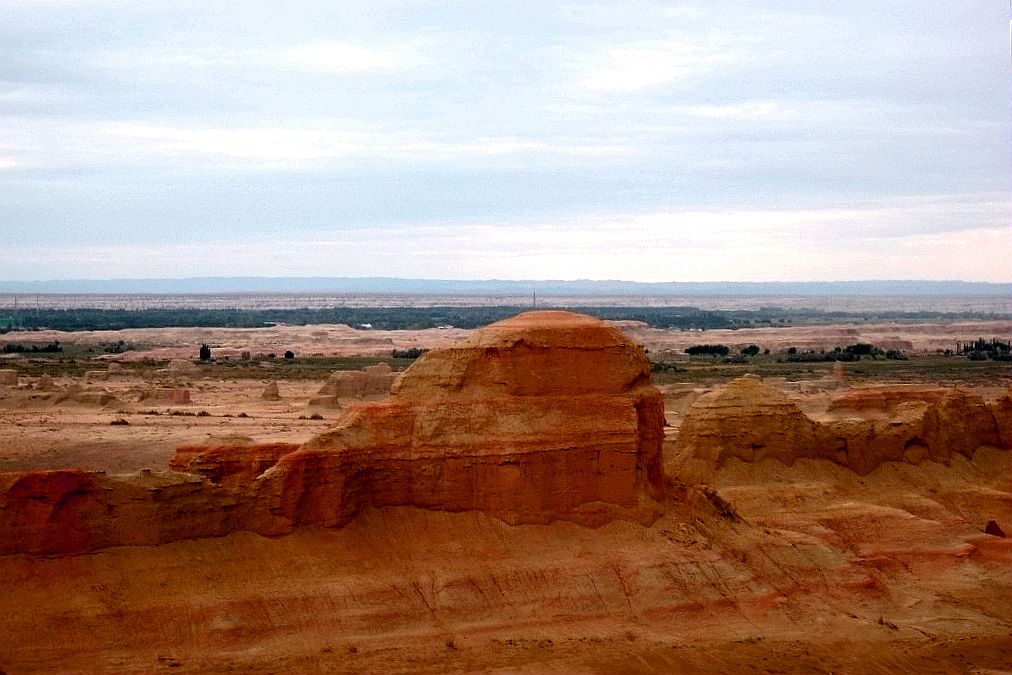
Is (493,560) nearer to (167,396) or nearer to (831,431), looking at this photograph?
(831,431)

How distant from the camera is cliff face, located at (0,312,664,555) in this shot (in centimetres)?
2888

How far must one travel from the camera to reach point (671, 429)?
2516 inches

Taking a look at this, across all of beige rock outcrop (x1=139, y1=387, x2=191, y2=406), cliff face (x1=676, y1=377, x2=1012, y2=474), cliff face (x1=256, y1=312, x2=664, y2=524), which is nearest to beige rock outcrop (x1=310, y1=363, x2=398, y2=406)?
beige rock outcrop (x1=139, y1=387, x2=191, y2=406)

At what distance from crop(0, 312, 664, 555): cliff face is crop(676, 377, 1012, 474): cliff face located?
1416 cm

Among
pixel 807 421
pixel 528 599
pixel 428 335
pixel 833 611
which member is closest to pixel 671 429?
pixel 807 421

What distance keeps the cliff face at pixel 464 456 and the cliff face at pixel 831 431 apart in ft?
46.5

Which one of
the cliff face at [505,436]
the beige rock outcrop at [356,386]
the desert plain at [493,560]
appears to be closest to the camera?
the desert plain at [493,560]

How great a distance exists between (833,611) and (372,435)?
12.8m

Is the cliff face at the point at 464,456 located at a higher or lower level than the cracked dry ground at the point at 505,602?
higher

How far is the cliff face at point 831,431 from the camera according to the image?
164ft

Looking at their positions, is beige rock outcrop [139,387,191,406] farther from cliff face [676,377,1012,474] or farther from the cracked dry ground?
the cracked dry ground

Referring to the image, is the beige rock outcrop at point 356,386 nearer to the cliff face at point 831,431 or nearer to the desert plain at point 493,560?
the desert plain at point 493,560

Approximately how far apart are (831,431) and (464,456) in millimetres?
23997

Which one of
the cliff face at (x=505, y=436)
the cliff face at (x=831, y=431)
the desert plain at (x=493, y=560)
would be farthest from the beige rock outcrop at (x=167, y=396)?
the cliff face at (x=505, y=436)
